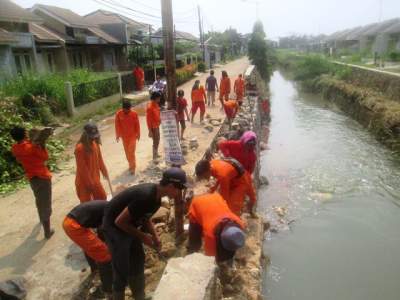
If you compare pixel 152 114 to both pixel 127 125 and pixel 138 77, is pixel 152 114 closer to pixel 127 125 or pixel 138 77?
pixel 127 125

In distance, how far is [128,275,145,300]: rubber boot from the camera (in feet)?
12.4

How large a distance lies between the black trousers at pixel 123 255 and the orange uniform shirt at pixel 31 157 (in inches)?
88.4

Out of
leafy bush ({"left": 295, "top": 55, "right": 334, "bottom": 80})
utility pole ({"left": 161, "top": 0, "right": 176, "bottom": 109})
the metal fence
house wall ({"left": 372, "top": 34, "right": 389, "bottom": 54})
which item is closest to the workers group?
utility pole ({"left": 161, "top": 0, "right": 176, "bottom": 109})

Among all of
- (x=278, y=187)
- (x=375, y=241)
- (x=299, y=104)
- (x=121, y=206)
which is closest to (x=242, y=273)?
(x=121, y=206)

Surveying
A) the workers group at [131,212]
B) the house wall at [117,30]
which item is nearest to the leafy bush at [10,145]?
the workers group at [131,212]

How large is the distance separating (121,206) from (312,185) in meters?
9.27

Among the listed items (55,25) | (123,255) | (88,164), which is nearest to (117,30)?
(55,25)

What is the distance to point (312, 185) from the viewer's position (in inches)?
460

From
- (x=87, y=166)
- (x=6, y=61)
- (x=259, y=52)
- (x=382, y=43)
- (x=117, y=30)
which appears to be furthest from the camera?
(x=382, y=43)

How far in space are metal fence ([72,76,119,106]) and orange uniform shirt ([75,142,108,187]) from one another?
9590 millimetres

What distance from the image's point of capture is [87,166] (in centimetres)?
509

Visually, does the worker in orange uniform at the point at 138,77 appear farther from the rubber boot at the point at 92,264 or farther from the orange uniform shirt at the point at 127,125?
the rubber boot at the point at 92,264

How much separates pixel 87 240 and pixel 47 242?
6.47ft

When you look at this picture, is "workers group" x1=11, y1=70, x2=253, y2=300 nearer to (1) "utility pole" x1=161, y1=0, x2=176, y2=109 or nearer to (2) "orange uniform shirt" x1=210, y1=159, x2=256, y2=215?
(2) "orange uniform shirt" x1=210, y1=159, x2=256, y2=215
